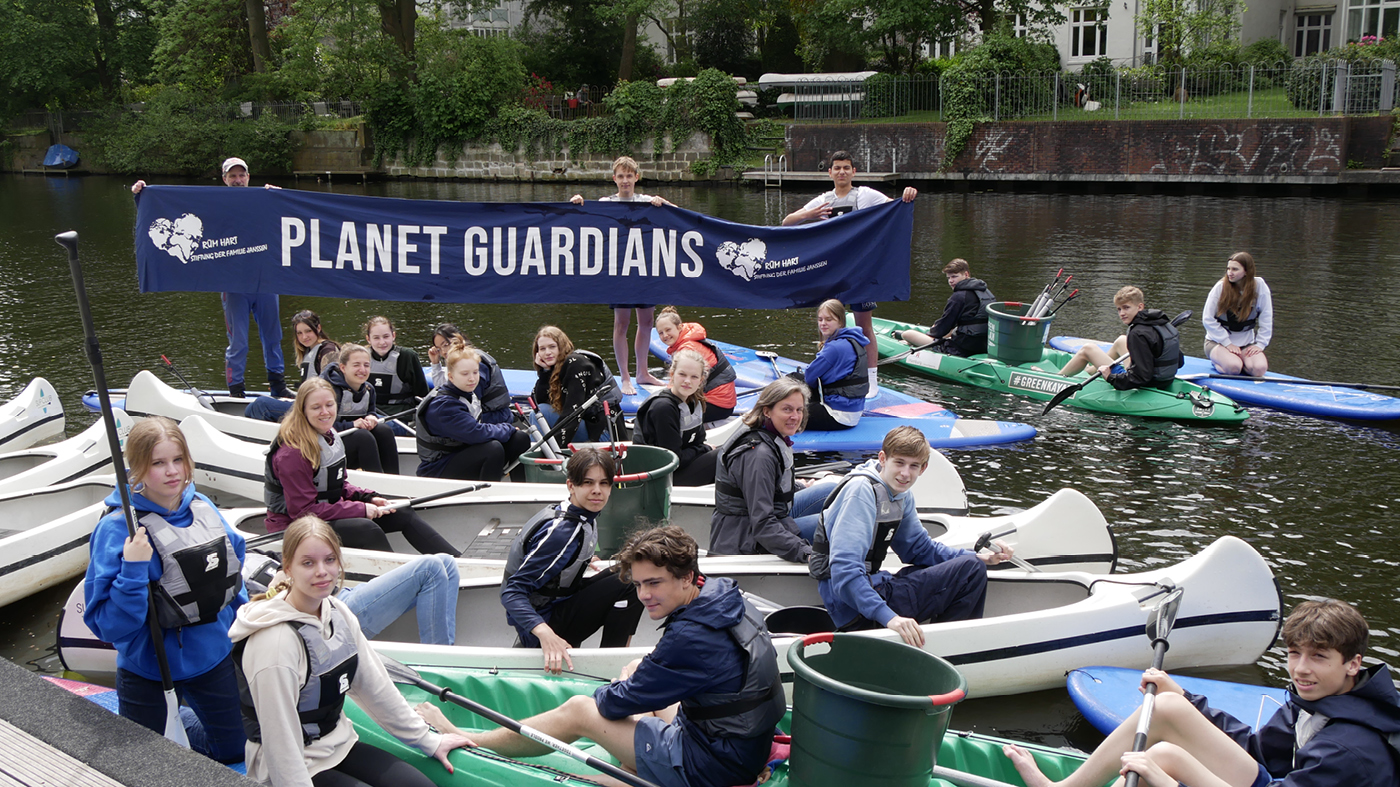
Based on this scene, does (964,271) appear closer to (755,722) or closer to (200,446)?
(200,446)

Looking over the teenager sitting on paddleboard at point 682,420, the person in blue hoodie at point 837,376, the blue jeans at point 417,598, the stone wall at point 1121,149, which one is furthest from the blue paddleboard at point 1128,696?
the stone wall at point 1121,149

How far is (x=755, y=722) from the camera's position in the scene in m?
3.81

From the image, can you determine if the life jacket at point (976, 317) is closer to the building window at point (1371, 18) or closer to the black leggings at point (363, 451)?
the black leggings at point (363, 451)

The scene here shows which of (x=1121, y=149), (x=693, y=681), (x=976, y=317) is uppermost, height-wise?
(x=1121, y=149)

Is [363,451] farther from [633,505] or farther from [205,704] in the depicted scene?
[205,704]

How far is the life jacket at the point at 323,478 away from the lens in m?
6.09

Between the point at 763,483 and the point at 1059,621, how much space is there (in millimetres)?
1702

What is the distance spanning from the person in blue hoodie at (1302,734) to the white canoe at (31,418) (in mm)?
9700

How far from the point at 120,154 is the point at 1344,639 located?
47.1 m

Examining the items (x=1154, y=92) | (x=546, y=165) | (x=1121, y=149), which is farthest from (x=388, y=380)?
(x=546, y=165)

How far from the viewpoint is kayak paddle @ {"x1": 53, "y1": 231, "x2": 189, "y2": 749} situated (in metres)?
3.54

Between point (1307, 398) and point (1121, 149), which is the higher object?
point (1121, 149)

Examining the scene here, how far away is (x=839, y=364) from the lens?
9.52m

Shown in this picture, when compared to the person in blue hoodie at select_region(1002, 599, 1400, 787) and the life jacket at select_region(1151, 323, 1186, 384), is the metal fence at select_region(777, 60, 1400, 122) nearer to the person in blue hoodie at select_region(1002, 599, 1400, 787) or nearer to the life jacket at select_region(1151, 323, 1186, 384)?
the life jacket at select_region(1151, 323, 1186, 384)
